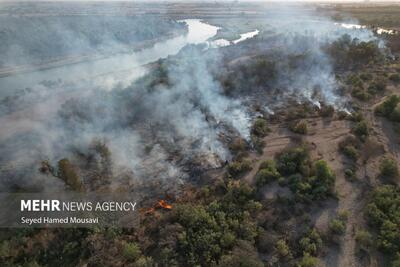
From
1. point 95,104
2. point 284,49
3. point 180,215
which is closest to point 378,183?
point 180,215

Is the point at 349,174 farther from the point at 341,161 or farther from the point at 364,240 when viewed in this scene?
the point at 364,240

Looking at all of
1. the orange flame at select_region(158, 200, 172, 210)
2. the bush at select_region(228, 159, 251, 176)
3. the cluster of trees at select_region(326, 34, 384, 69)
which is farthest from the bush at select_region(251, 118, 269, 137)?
the cluster of trees at select_region(326, 34, 384, 69)

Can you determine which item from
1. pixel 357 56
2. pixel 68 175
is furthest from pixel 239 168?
pixel 357 56

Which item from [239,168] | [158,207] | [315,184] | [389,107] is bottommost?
[158,207]

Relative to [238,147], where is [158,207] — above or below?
below

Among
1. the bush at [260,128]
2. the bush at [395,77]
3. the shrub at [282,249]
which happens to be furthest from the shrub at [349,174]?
the bush at [395,77]

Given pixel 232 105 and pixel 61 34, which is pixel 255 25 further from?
pixel 232 105

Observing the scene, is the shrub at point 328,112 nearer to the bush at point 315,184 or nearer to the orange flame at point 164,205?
the bush at point 315,184
